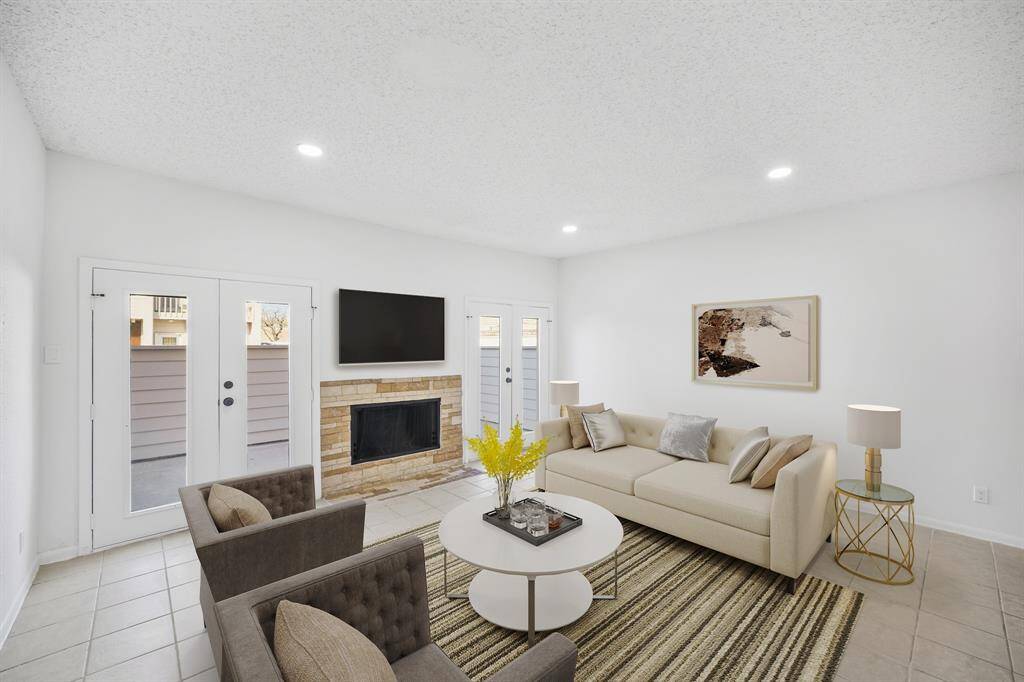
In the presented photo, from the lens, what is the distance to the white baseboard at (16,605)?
87.2 inches

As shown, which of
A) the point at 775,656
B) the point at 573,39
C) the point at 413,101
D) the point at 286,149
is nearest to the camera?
the point at 573,39

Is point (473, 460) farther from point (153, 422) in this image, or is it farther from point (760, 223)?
point (760, 223)

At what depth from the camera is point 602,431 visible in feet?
13.9

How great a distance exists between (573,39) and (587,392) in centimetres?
470

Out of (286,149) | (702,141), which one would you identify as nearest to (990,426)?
(702,141)

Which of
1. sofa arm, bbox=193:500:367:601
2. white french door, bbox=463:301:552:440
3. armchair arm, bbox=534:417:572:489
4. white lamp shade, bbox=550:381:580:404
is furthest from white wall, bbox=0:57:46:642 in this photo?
white lamp shade, bbox=550:381:580:404

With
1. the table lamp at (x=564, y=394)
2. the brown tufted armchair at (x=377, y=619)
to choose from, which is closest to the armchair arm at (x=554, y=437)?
the table lamp at (x=564, y=394)

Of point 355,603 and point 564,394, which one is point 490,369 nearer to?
point 564,394

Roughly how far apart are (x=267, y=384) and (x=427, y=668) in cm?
320

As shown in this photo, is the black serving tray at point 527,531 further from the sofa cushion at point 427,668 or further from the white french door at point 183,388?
the white french door at point 183,388

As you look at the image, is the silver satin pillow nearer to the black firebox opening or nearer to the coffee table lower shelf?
the coffee table lower shelf

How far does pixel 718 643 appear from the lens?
223cm

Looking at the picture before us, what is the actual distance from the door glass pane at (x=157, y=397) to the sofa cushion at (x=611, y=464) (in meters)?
3.03

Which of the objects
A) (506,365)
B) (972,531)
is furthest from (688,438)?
(506,365)
